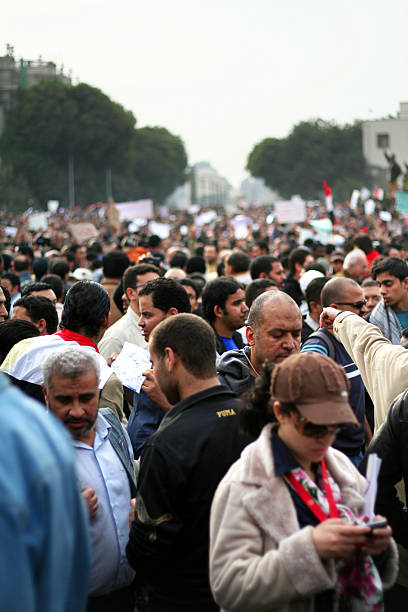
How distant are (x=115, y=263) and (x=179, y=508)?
18.7 feet

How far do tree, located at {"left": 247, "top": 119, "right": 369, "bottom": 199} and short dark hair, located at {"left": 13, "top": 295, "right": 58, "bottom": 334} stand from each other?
359ft

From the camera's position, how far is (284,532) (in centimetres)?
243

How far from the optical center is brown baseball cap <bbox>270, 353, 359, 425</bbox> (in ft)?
8.10

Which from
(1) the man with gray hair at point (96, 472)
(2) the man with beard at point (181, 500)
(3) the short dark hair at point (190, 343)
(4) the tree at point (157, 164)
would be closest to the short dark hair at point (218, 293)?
(1) the man with gray hair at point (96, 472)

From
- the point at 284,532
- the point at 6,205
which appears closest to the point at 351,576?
the point at 284,532

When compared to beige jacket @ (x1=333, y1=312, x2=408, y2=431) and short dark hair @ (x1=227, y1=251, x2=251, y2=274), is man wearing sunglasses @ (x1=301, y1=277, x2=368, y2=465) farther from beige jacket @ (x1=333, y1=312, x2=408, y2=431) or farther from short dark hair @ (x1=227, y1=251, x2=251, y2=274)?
short dark hair @ (x1=227, y1=251, x2=251, y2=274)

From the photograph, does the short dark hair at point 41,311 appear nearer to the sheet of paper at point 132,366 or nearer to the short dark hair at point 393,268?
the sheet of paper at point 132,366

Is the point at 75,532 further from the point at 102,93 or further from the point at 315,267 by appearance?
the point at 102,93

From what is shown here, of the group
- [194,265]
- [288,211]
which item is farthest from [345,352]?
[288,211]

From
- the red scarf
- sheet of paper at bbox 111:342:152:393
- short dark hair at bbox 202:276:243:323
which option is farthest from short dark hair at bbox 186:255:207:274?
sheet of paper at bbox 111:342:152:393

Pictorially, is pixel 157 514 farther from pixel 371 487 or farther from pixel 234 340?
pixel 234 340

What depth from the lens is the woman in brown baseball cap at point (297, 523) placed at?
7.76 ft

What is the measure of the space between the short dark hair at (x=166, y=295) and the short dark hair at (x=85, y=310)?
0.31m

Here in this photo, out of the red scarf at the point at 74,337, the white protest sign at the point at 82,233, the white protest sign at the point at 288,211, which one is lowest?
the red scarf at the point at 74,337
